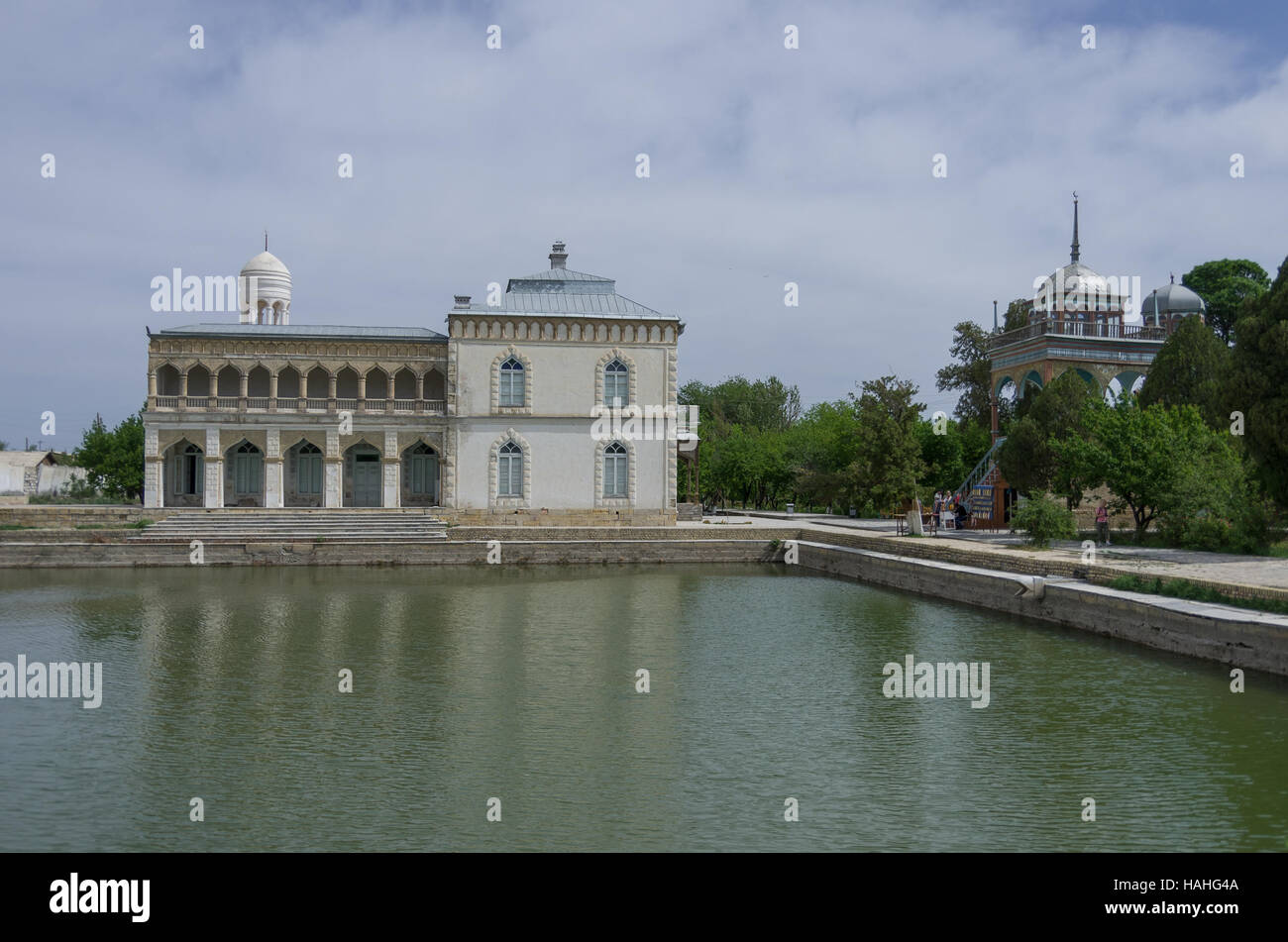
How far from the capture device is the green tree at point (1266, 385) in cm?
1980

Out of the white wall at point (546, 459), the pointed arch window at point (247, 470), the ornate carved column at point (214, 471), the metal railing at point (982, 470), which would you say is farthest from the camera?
Answer: the pointed arch window at point (247, 470)

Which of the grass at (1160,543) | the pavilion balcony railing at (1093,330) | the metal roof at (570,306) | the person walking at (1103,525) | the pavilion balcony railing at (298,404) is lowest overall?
the grass at (1160,543)

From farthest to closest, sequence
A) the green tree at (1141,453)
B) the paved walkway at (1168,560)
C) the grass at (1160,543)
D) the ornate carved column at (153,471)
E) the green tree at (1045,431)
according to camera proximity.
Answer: the ornate carved column at (153,471) < the green tree at (1045,431) < the green tree at (1141,453) < the grass at (1160,543) < the paved walkway at (1168,560)

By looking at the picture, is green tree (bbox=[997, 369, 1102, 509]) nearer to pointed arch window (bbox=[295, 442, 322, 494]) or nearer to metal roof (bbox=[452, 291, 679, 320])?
metal roof (bbox=[452, 291, 679, 320])

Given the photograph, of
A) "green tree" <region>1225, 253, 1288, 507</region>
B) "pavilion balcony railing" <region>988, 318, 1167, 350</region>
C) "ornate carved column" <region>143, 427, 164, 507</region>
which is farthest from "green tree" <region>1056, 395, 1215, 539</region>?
"ornate carved column" <region>143, 427, 164, 507</region>

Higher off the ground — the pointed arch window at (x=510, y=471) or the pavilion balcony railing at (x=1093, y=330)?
the pavilion balcony railing at (x=1093, y=330)

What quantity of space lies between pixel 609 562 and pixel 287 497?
13162mm

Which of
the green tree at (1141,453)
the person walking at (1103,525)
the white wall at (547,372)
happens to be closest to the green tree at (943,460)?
the white wall at (547,372)

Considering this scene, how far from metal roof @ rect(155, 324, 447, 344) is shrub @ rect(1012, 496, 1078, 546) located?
2113 cm

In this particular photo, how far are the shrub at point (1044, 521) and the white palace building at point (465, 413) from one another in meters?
13.7

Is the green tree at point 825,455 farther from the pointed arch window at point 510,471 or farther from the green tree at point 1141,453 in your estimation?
the pointed arch window at point 510,471

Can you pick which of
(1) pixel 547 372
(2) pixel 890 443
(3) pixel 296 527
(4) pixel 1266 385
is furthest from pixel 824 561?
(3) pixel 296 527

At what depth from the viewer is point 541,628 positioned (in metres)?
17.9
